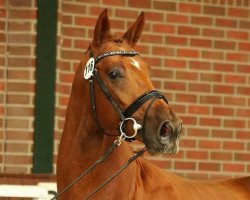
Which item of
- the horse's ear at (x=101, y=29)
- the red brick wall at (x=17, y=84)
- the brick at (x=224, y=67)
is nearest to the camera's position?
the horse's ear at (x=101, y=29)

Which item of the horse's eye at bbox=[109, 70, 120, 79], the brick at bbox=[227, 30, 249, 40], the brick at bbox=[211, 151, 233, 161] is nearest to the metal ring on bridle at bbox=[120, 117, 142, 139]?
the horse's eye at bbox=[109, 70, 120, 79]

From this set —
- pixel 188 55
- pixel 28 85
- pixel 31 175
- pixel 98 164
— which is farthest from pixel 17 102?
pixel 98 164

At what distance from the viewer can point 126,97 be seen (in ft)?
12.1

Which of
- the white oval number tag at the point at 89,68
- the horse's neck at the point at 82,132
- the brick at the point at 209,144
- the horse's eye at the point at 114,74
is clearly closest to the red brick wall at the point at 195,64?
the brick at the point at 209,144

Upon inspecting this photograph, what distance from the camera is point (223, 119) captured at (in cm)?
641

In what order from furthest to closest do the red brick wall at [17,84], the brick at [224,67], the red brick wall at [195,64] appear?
the brick at [224,67], the red brick wall at [195,64], the red brick wall at [17,84]

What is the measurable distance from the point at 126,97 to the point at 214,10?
117 inches

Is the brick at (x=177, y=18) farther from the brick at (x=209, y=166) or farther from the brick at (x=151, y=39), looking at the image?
the brick at (x=209, y=166)

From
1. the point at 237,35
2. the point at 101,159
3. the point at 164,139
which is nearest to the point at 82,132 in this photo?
the point at 101,159

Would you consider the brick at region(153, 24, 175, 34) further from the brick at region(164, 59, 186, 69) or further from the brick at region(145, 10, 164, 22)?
the brick at region(164, 59, 186, 69)

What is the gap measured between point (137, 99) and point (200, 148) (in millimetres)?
2788

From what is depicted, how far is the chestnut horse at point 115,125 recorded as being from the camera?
141 inches

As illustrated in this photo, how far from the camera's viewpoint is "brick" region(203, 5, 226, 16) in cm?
641

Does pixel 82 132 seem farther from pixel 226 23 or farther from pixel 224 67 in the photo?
pixel 226 23
